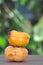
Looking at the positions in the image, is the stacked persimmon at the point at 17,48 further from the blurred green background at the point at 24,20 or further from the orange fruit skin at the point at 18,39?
the blurred green background at the point at 24,20

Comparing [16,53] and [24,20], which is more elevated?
[24,20]

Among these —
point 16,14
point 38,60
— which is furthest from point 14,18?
point 38,60

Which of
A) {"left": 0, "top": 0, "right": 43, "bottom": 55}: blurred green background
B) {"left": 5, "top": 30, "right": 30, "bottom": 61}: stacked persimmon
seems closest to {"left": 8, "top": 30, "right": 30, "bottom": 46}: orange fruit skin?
{"left": 5, "top": 30, "right": 30, "bottom": 61}: stacked persimmon

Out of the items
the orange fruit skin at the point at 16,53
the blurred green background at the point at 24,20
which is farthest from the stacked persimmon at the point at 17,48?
the blurred green background at the point at 24,20

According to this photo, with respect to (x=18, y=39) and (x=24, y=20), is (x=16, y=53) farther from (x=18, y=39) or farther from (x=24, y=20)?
(x=24, y=20)

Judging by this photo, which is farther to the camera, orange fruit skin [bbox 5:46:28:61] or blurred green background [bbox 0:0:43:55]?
blurred green background [bbox 0:0:43:55]

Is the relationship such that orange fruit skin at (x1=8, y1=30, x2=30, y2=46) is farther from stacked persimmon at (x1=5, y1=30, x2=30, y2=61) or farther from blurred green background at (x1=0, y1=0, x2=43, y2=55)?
blurred green background at (x1=0, y1=0, x2=43, y2=55)

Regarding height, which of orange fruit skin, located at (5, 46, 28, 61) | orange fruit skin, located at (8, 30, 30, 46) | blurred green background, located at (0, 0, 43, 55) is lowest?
orange fruit skin, located at (5, 46, 28, 61)

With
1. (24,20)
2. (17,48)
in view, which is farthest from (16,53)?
(24,20)
